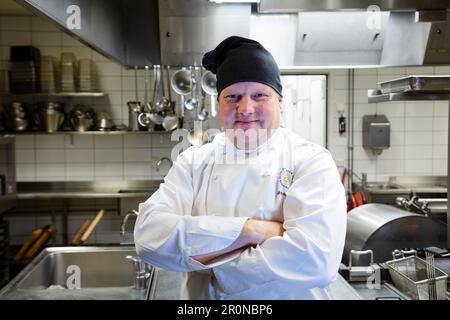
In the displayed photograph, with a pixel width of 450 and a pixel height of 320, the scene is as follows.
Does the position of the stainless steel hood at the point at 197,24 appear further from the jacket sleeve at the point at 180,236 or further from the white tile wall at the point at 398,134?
the jacket sleeve at the point at 180,236

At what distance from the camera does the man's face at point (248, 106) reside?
0.76 meters

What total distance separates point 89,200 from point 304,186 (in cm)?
247

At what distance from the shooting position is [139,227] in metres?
0.75

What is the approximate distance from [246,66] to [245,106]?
0.23ft

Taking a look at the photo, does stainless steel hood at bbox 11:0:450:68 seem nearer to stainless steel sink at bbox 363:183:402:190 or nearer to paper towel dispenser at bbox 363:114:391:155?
paper towel dispenser at bbox 363:114:391:155

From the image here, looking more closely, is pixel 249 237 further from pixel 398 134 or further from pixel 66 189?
pixel 66 189

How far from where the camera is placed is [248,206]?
79 cm

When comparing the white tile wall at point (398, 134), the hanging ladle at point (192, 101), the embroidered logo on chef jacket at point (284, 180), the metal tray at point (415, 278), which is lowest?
the metal tray at point (415, 278)

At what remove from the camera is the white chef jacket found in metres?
0.70

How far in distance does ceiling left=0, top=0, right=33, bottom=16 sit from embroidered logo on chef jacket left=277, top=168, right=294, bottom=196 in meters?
2.13

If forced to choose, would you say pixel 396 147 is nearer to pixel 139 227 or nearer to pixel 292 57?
pixel 292 57

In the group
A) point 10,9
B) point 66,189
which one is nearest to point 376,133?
point 66,189

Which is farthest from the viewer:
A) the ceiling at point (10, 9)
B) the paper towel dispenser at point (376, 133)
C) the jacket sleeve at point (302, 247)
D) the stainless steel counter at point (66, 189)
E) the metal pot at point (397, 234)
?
the stainless steel counter at point (66, 189)

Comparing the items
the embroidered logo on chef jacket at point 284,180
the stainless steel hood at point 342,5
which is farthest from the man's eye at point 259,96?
the stainless steel hood at point 342,5
